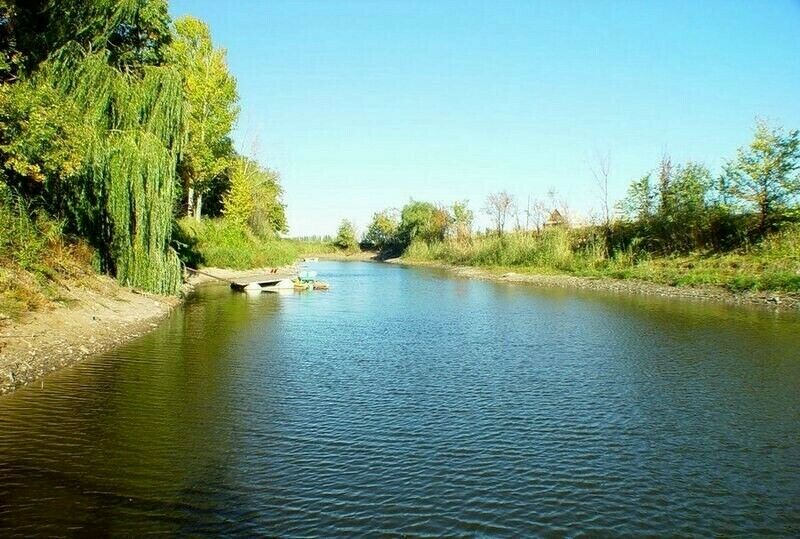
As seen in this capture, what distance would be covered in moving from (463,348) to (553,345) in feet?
9.40

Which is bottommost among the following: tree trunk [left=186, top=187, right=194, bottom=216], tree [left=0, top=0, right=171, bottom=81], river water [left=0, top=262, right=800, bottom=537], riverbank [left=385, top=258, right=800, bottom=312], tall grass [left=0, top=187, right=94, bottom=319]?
river water [left=0, top=262, right=800, bottom=537]

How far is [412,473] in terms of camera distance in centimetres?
801

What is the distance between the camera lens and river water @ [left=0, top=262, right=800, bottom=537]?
6.71 meters

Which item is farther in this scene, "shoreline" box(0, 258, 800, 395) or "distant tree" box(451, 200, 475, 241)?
"distant tree" box(451, 200, 475, 241)

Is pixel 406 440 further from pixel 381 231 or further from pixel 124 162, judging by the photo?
pixel 381 231

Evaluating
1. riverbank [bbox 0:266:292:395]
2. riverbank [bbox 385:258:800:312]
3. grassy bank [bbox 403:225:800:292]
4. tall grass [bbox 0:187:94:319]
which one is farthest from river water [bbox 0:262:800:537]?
grassy bank [bbox 403:225:800:292]

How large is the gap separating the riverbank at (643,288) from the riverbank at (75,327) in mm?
26859

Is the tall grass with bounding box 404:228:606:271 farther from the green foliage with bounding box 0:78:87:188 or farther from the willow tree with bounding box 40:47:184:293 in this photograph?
the green foliage with bounding box 0:78:87:188

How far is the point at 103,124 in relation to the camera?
2005 cm

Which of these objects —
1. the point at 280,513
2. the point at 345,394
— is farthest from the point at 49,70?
the point at 280,513

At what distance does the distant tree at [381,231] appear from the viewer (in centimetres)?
12664

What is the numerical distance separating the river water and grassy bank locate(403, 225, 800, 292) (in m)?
16.2

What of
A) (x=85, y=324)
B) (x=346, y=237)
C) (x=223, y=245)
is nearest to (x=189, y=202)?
(x=223, y=245)

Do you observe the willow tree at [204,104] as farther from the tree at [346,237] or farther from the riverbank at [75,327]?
the tree at [346,237]
